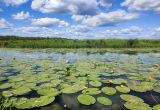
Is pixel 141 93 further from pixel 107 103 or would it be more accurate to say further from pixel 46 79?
pixel 46 79

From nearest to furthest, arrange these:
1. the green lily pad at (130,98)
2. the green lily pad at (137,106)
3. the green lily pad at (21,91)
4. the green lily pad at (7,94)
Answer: the green lily pad at (137,106) → the green lily pad at (130,98) → the green lily pad at (7,94) → the green lily pad at (21,91)

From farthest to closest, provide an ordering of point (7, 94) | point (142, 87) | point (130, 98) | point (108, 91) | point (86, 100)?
point (142, 87), point (108, 91), point (7, 94), point (130, 98), point (86, 100)

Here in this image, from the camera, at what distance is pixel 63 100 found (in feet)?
13.5

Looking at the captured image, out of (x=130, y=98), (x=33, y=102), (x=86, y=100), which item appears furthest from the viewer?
(x=130, y=98)

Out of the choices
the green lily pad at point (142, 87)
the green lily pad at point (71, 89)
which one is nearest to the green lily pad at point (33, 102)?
the green lily pad at point (71, 89)

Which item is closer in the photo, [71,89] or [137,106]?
[137,106]

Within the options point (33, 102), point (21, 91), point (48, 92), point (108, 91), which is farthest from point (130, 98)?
point (21, 91)

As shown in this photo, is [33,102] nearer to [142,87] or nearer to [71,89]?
[71,89]

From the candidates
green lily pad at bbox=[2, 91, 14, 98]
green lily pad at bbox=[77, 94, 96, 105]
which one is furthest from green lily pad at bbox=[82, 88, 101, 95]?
green lily pad at bbox=[2, 91, 14, 98]

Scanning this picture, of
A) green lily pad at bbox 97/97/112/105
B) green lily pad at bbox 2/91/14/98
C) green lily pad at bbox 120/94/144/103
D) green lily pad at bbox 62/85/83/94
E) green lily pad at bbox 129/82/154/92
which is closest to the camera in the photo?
green lily pad at bbox 97/97/112/105

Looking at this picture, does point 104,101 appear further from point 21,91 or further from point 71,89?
point 21,91

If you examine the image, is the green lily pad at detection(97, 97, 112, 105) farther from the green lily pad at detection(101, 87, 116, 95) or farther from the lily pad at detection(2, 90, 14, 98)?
the lily pad at detection(2, 90, 14, 98)

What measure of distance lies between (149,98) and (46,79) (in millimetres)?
3329

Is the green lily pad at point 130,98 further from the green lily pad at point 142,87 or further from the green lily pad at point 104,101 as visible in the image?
the green lily pad at point 142,87
